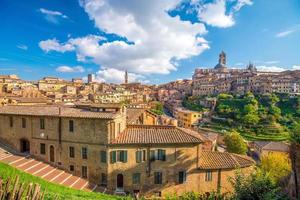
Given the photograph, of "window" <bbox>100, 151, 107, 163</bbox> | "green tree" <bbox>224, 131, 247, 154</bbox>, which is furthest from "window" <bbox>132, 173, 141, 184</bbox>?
"green tree" <bbox>224, 131, 247, 154</bbox>

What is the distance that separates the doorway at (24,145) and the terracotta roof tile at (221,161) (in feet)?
63.1

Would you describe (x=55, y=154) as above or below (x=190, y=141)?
below

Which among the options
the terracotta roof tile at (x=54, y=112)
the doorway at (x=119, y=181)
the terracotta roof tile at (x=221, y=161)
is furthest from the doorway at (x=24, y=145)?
the terracotta roof tile at (x=221, y=161)

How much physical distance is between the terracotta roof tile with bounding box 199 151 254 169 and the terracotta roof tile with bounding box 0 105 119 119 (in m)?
10.3

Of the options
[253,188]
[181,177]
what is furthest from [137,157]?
[253,188]

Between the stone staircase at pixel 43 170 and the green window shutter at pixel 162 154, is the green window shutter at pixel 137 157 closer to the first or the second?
the green window shutter at pixel 162 154

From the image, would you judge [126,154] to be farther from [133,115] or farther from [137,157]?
[133,115]

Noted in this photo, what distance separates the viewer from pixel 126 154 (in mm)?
21484

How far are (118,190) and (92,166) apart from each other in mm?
3601

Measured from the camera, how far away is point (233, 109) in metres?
81.8

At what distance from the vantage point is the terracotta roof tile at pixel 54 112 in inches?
864

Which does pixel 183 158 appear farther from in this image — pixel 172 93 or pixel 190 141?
pixel 172 93

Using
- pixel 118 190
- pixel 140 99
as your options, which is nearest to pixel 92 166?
pixel 118 190

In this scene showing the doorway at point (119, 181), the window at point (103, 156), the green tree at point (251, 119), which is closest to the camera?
the window at point (103, 156)
